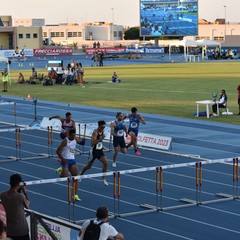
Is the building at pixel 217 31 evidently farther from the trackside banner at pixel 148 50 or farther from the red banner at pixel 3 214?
the red banner at pixel 3 214

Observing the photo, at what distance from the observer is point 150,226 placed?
48.6 feet

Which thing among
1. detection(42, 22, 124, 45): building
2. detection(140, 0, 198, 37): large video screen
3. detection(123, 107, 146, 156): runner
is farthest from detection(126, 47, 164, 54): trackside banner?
detection(42, 22, 124, 45): building

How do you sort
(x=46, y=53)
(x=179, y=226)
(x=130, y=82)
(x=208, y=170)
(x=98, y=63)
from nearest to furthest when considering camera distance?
(x=179, y=226), (x=208, y=170), (x=130, y=82), (x=98, y=63), (x=46, y=53)

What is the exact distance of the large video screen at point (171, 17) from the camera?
336 ft

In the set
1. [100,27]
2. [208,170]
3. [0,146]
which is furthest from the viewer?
[100,27]

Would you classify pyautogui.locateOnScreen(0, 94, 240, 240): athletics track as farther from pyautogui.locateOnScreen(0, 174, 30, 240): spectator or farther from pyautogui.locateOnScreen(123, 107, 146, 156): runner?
pyautogui.locateOnScreen(0, 174, 30, 240): spectator

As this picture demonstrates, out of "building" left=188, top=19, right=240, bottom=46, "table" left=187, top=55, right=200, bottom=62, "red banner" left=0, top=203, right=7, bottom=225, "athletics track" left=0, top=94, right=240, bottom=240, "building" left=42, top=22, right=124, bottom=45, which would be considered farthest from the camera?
"building" left=42, top=22, right=124, bottom=45

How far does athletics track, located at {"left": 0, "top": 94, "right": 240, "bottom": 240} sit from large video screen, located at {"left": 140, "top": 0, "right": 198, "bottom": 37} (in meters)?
74.6

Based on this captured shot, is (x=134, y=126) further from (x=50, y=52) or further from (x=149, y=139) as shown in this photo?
(x=50, y=52)

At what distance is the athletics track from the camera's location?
14844mm

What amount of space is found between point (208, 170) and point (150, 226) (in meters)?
6.03

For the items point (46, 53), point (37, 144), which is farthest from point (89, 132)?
point (46, 53)

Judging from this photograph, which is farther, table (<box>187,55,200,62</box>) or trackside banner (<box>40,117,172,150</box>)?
table (<box>187,55,200,62</box>)

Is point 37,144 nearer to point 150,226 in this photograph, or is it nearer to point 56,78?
point 150,226
